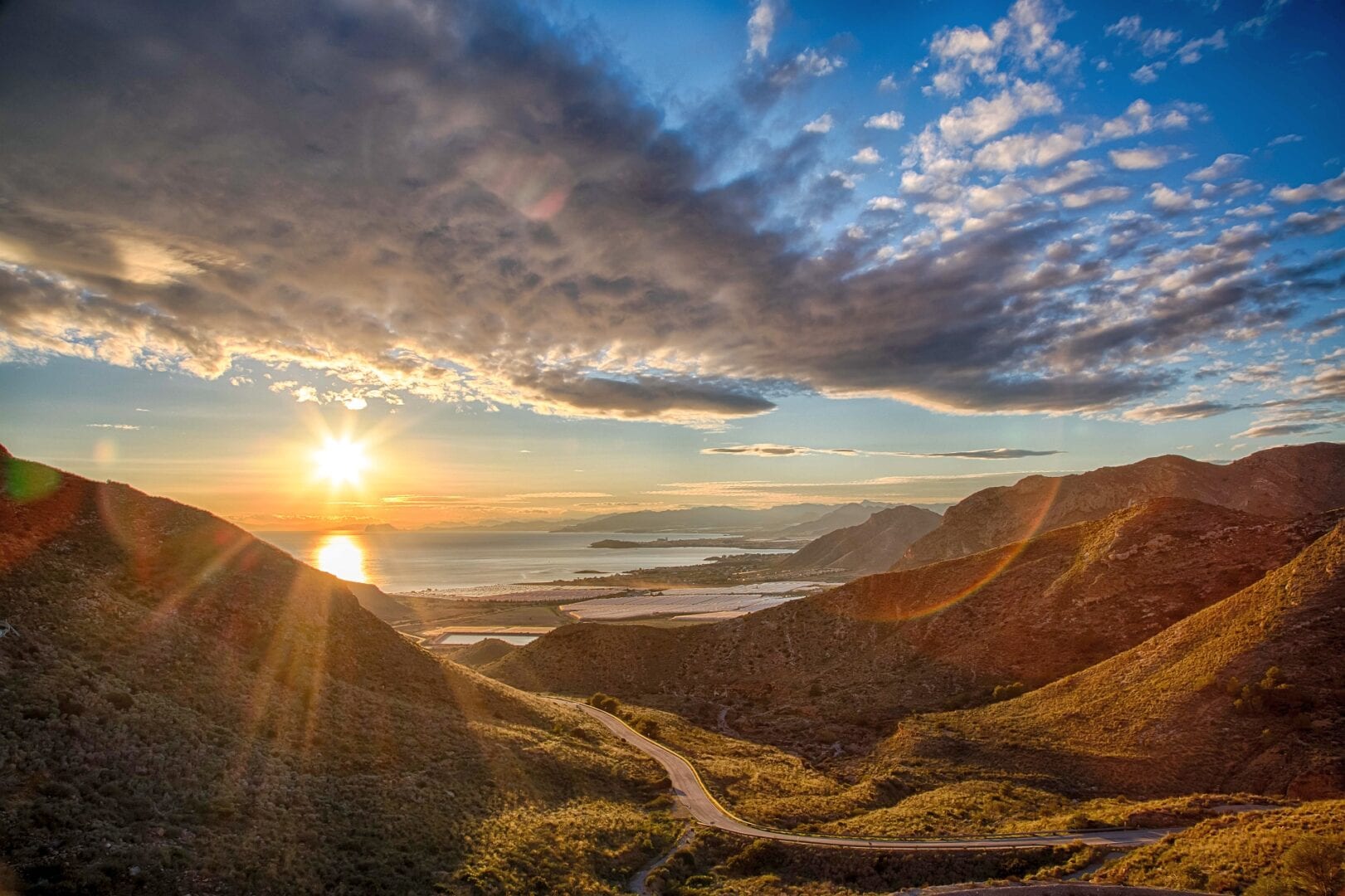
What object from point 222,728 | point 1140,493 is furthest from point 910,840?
point 1140,493

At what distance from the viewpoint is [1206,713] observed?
3334 centimetres

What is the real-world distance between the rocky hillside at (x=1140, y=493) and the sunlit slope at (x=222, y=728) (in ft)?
320

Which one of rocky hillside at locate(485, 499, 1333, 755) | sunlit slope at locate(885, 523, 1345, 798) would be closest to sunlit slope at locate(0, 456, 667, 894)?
rocky hillside at locate(485, 499, 1333, 755)

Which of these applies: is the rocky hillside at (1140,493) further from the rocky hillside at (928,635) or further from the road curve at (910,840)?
the road curve at (910,840)

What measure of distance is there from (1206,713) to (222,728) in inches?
1792

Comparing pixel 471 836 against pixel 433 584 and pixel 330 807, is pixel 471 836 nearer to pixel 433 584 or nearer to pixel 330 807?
pixel 330 807

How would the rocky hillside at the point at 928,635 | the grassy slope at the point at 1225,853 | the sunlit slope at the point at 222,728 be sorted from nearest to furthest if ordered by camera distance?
the sunlit slope at the point at 222,728, the grassy slope at the point at 1225,853, the rocky hillside at the point at 928,635

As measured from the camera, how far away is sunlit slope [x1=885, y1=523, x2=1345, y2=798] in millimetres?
29875

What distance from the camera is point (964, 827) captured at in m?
25.9

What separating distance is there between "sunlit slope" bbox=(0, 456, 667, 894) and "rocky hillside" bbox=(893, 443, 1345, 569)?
9764 cm

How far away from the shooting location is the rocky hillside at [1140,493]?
99.0m

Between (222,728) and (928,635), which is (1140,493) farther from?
(222,728)

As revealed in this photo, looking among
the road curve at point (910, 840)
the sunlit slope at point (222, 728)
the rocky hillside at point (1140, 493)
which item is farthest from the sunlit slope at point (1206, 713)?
the rocky hillside at point (1140, 493)

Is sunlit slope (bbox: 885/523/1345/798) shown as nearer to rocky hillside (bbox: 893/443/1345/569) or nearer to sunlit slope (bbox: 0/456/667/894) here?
sunlit slope (bbox: 0/456/667/894)
